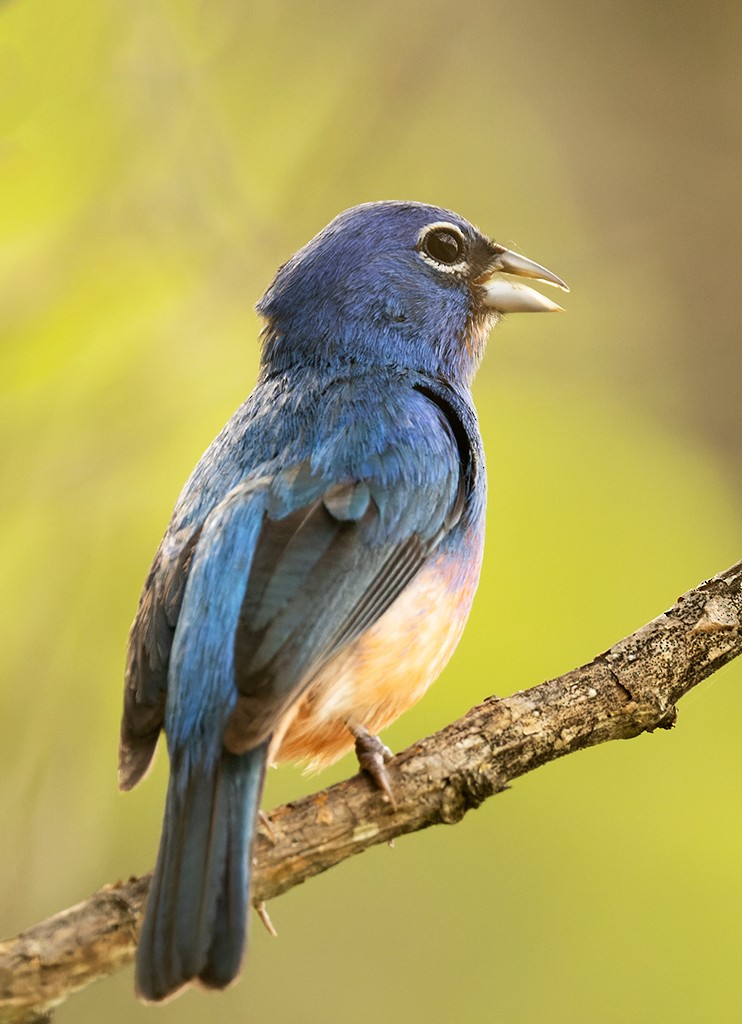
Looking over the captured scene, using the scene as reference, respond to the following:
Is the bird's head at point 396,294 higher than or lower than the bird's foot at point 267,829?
higher

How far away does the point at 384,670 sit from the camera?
11.4 feet

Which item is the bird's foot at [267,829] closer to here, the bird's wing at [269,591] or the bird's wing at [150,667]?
the bird's wing at [269,591]

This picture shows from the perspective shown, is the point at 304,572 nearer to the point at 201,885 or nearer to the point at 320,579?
the point at 320,579

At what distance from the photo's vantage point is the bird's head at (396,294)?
172 inches

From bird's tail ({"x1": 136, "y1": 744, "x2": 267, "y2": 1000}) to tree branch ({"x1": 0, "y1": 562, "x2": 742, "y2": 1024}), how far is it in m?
0.10

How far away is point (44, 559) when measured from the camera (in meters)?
5.08

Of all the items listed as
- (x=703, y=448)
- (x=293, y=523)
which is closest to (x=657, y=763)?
(x=703, y=448)

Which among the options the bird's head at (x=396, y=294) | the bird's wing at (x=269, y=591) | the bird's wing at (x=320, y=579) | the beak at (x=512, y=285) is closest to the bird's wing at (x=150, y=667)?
the bird's wing at (x=269, y=591)

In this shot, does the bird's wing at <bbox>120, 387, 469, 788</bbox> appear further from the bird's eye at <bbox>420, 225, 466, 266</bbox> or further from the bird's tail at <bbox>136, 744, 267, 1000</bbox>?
the bird's eye at <bbox>420, 225, 466, 266</bbox>

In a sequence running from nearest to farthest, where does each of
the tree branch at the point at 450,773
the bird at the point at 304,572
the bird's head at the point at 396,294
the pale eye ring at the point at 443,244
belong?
1. the tree branch at the point at 450,773
2. the bird at the point at 304,572
3. the bird's head at the point at 396,294
4. the pale eye ring at the point at 443,244

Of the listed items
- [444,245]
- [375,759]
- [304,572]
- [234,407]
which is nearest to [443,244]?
[444,245]

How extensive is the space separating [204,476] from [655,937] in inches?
111

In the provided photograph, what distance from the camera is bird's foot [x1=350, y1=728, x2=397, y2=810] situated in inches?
122

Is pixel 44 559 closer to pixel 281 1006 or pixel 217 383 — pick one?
pixel 217 383
